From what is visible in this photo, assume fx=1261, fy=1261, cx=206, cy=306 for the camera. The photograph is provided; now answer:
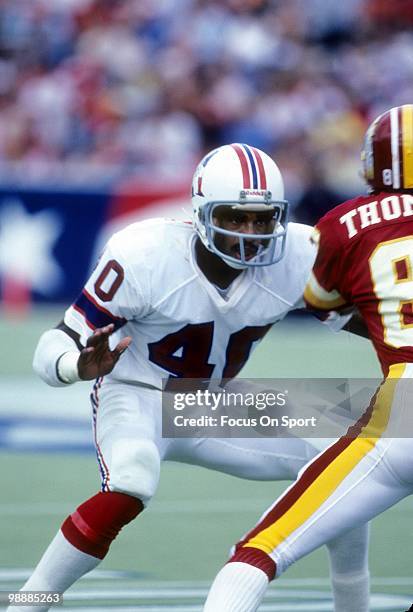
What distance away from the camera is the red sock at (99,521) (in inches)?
136

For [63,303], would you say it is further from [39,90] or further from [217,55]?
[217,55]

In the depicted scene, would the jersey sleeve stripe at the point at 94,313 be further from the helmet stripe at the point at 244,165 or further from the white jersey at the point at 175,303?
the helmet stripe at the point at 244,165

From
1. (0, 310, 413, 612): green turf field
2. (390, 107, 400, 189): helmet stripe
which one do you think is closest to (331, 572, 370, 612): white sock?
(0, 310, 413, 612): green turf field

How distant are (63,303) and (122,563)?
6280 mm

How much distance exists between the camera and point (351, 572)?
12.0 ft

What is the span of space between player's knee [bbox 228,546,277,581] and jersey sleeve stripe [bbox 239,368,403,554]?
12mm

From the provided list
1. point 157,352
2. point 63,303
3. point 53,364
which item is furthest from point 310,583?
point 63,303

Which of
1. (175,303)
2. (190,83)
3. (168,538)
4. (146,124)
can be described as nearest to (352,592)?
(175,303)

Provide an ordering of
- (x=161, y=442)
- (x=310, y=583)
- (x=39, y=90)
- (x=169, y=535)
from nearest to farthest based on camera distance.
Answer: (x=161, y=442) < (x=310, y=583) < (x=169, y=535) < (x=39, y=90)

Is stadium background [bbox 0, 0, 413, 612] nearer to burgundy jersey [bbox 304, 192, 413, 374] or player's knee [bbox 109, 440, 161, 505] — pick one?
player's knee [bbox 109, 440, 161, 505]

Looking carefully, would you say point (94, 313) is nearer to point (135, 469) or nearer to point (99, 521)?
point (135, 469)

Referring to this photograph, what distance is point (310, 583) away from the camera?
4355 millimetres

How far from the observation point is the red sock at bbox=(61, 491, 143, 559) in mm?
3465

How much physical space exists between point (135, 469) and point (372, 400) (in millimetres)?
732
